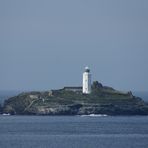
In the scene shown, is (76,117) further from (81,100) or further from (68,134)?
(68,134)

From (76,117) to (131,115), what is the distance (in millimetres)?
10180

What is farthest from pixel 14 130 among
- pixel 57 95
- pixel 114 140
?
pixel 57 95

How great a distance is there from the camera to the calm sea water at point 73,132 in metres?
124

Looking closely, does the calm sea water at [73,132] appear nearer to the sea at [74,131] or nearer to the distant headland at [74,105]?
the sea at [74,131]

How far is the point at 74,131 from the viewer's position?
147000mm

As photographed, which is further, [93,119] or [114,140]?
[93,119]

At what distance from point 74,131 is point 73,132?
5.76 ft

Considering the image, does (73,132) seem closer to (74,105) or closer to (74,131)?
(74,131)

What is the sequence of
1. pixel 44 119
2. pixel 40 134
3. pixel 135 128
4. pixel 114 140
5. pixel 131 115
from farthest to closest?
pixel 131 115
pixel 44 119
pixel 135 128
pixel 40 134
pixel 114 140

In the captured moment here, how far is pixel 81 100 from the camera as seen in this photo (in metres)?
191

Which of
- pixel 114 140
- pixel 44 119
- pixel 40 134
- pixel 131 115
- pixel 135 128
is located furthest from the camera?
pixel 131 115

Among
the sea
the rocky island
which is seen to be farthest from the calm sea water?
the rocky island

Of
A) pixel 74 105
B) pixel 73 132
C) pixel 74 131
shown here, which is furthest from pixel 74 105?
pixel 73 132

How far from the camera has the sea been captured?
12388 cm
